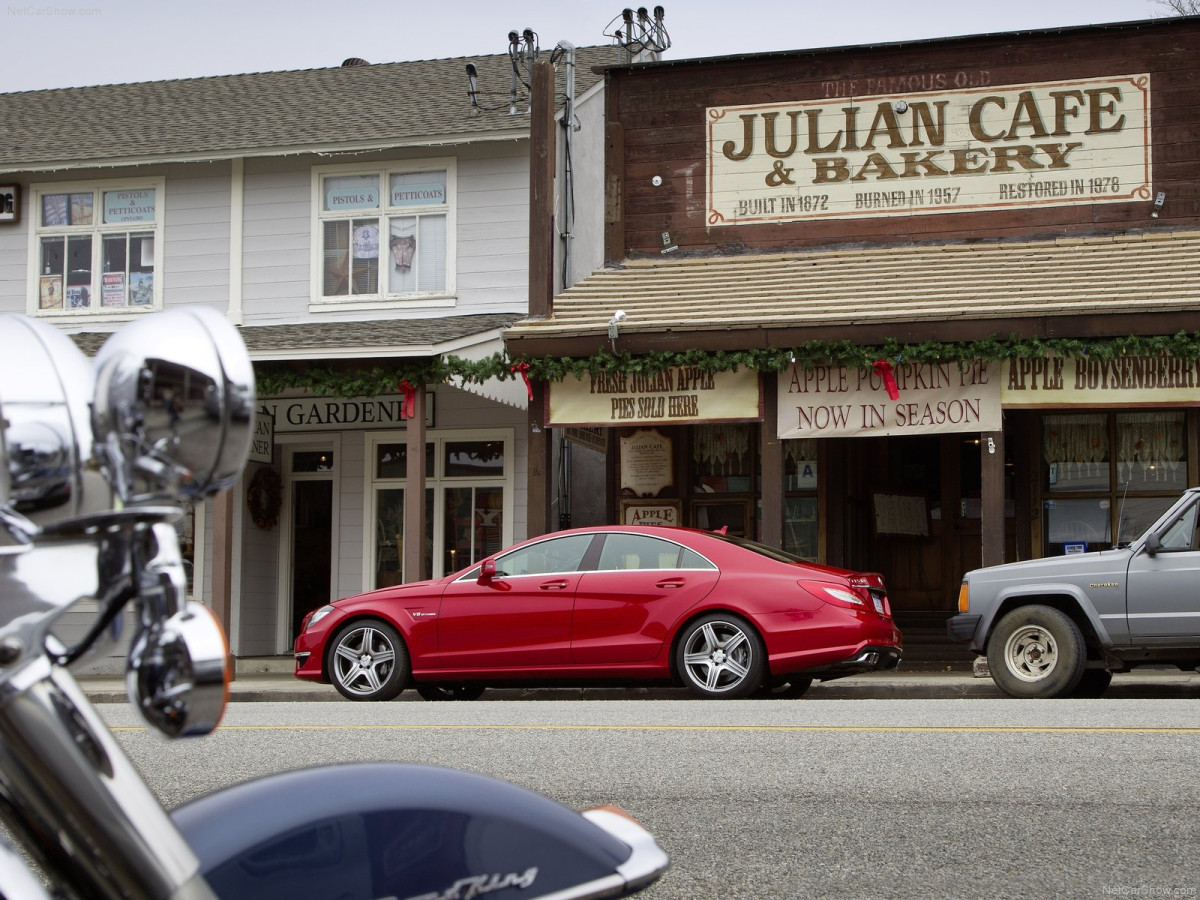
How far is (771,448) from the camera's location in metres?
16.5

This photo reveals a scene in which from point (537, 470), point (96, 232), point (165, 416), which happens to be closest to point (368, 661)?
point (537, 470)

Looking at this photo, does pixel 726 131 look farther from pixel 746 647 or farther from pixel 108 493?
pixel 108 493

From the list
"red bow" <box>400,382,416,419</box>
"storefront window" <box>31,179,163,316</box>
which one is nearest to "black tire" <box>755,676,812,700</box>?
"red bow" <box>400,382,416,419</box>

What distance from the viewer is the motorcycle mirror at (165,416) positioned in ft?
4.84

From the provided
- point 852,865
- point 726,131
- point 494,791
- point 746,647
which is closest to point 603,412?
point 726,131

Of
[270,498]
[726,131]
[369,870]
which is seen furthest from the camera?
[270,498]

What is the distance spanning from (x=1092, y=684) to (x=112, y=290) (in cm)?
1343

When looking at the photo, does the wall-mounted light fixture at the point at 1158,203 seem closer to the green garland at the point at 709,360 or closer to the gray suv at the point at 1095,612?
the green garland at the point at 709,360

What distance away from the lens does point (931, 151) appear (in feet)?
59.7

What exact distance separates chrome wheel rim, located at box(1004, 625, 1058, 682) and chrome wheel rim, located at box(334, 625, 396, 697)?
16.8ft

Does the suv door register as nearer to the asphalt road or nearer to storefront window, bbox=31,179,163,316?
the asphalt road

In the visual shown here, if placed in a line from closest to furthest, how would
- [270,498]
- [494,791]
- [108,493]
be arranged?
1. [108,493]
2. [494,791]
3. [270,498]

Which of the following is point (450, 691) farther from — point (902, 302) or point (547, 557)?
point (902, 302)

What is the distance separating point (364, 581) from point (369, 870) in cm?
1839
